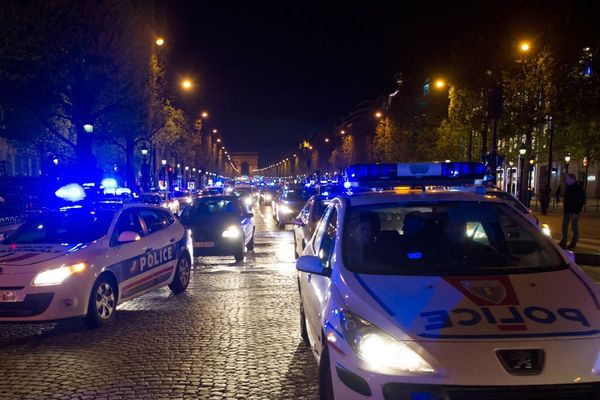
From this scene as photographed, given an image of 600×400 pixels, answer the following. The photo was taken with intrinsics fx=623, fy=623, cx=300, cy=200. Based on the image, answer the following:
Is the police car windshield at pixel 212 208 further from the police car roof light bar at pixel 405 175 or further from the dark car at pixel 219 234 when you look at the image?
the police car roof light bar at pixel 405 175

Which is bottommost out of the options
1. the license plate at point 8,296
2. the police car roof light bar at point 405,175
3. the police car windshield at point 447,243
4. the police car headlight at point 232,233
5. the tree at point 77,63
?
the police car headlight at point 232,233

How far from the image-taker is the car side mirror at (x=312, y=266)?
4.68 m

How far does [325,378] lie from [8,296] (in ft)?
15.0

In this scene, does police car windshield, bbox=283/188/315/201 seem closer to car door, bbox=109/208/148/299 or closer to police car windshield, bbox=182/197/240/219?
police car windshield, bbox=182/197/240/219

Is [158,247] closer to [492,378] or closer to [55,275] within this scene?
[55,275]

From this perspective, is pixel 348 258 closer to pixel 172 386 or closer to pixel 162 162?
pixel 172 386

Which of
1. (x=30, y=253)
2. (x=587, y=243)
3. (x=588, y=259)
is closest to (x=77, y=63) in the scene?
(x=587, y=243)

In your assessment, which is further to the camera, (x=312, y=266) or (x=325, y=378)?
(x=312, y=266)

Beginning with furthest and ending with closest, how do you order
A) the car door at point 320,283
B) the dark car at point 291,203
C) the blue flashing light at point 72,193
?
the blue flashing light at point 72,193 < the dark car at point 291,203 < the car door at point 320,283

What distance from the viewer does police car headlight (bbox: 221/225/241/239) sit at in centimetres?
1431

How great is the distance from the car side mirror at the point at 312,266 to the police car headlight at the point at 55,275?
363 centimetres

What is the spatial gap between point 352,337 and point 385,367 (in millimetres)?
312

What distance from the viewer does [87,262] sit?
7570 millimetres

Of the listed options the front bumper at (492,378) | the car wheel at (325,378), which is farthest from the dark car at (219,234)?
the front bumper at (492,378)
